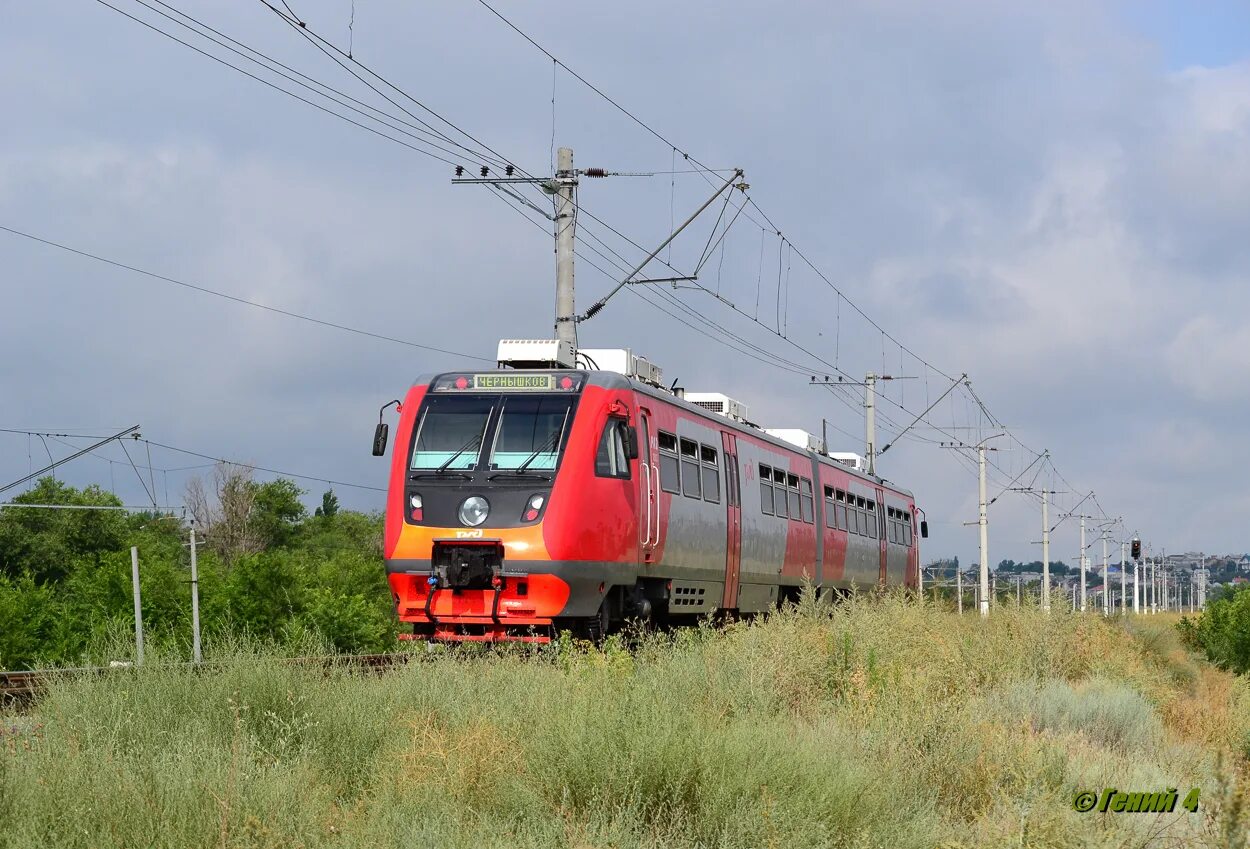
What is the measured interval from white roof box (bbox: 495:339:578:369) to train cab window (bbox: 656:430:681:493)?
160 centimetres

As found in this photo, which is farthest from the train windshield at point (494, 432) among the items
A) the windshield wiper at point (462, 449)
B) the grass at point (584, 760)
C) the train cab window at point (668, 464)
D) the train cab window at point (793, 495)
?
the train cab window at point (793, 495)

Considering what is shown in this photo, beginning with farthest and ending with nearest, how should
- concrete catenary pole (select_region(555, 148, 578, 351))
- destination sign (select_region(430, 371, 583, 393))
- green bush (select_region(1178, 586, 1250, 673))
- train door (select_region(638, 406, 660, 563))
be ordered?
green bush (select_region(1178, 586, 1250, 673)), concrete catenary pole (select_region(555, 148, 578, 351)), train door (select_region(638, 406, 660, 563)), destination sign (select_region(430, 371, 583, 393))

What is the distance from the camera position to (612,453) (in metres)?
16.9

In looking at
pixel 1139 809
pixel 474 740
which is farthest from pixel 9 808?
pixel 1139 809

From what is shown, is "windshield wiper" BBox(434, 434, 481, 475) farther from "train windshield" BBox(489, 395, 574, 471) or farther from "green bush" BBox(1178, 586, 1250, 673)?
"green bush" BBox(1178, 586, 1250, 673)

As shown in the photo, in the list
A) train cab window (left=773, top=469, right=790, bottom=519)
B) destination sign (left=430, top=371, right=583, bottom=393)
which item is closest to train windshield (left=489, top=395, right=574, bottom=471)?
destination sign (left=430, top=371, right=583, bottom=393)

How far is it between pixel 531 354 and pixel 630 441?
2214 mm

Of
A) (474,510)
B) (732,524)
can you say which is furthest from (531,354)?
(732,524)

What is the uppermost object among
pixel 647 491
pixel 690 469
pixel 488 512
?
pixel 690 469

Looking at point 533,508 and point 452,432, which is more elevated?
point 452,432

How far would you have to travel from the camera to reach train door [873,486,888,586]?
3425 centimetres

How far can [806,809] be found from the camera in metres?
7.66

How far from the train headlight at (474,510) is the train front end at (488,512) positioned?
0.01 m

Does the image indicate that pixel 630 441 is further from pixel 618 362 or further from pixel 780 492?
pixel 780 492
